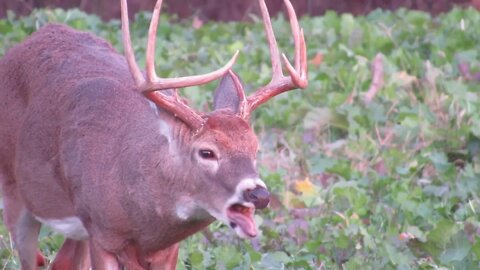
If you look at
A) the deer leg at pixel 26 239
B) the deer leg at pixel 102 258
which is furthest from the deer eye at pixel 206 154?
the deer leg at pixel 26 239

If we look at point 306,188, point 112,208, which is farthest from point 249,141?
point 306,188

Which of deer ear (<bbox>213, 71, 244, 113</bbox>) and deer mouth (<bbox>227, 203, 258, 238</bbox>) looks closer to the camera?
deer mouth (<bbox>227, 203, 258, 238</bbox>)

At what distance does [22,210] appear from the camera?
720cm

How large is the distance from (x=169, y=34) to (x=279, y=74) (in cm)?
726

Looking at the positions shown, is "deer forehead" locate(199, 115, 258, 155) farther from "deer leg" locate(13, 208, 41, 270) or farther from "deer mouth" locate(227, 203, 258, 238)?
"deer leg" locate(13, 208, 41, 270)

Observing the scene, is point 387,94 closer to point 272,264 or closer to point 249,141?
point 272,264

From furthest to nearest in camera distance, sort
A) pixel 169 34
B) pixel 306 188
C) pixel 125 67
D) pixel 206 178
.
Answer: pixel 169 34 → pixel 306 188 → pixel 125 67 → pixel 206 178

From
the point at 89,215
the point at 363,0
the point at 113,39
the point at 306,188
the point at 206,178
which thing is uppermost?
the point at 206,178

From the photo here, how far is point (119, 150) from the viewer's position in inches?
252

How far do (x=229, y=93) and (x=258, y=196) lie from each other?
0.79 m

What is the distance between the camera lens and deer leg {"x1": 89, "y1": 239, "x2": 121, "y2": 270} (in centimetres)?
638

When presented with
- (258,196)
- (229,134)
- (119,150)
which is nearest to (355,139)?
(119,150)

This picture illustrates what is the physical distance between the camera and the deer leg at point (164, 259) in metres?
6.44

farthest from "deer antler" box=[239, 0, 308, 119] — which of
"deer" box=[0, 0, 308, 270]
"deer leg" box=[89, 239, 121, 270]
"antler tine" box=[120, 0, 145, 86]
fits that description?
"deer leg" box=[89, 239, 121, 270]
